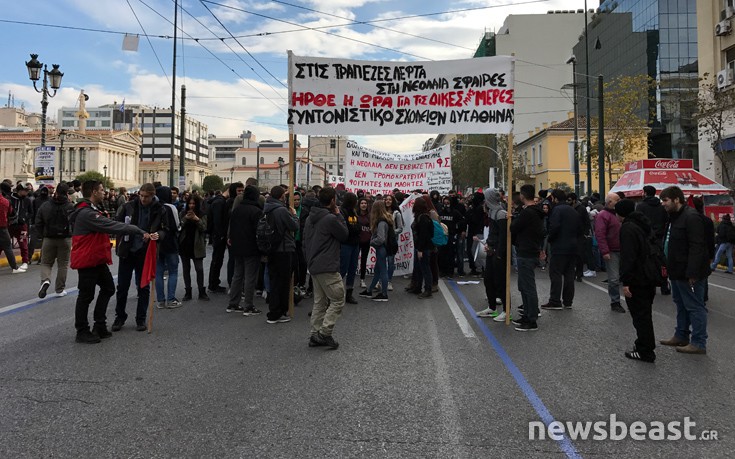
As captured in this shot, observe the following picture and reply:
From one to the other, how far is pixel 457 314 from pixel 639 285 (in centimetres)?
277

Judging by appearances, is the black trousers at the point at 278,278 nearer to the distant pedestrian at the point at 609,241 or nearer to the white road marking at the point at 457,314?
the white road marking at the point at 457,314

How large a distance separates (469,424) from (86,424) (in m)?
2.80

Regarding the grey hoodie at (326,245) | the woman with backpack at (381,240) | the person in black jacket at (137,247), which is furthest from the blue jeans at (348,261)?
the person in black jacket at (137,247)

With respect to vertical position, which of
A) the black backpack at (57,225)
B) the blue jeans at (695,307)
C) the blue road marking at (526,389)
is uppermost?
the black backpack at (57,225)

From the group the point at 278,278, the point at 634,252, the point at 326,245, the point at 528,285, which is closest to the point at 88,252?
the point at 278,278

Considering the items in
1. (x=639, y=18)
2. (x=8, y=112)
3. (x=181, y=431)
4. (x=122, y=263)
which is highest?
(x=8, y=112)

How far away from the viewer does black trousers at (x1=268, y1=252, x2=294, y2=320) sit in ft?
23.3

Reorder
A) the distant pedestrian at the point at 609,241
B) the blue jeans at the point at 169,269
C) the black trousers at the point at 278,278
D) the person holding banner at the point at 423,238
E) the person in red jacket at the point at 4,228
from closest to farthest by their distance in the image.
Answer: the black trousers at the point at 278,278, the blue jeans at the point at 169,269, the distant pedestrian at the point at 609,241, the person holding banner at the point at 423,238, the person in red jacket at the point at 4,228

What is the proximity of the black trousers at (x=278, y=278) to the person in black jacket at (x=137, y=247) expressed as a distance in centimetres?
154

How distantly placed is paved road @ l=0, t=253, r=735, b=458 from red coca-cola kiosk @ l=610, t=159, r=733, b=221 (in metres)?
10.2

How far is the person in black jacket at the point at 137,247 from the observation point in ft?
21.6

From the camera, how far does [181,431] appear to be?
3.63 metres

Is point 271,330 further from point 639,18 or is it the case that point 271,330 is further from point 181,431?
point 639,18

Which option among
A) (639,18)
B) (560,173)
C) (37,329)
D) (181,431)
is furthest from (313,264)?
(639,18)
